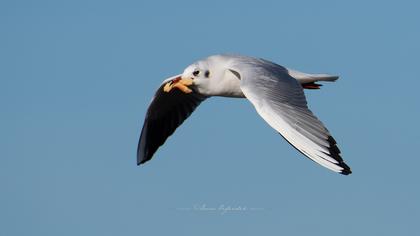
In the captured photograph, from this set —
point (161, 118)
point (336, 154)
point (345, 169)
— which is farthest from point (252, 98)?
point (161, 118)

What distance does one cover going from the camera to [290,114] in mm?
8883

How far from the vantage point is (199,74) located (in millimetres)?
10555

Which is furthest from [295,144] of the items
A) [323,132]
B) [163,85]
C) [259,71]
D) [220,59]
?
[163,85]

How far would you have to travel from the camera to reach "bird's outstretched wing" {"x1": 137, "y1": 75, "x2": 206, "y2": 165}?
11.9 meters

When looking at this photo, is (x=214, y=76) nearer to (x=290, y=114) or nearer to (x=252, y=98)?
(x=252, y=98)

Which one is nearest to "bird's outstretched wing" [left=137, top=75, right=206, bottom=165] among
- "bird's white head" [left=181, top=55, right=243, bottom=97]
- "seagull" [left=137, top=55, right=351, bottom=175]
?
"seagull" [left=137, top=55, right=351, bottom=175]

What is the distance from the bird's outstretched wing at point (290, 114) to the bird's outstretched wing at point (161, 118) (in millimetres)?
2050

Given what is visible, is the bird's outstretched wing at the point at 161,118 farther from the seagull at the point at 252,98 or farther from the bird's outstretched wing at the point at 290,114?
the bird's outstretched wing at the point at 290,114

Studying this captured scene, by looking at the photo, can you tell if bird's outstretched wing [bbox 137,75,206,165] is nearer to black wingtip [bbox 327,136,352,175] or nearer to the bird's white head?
the bird's white head

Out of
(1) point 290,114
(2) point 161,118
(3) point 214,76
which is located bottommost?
(1) point 290,114

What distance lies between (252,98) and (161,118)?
3.00 metres

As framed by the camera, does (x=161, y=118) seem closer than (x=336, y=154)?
No

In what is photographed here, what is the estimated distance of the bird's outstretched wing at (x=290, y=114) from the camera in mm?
8398

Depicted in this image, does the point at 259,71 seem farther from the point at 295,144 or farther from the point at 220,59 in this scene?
the point at 295,144
